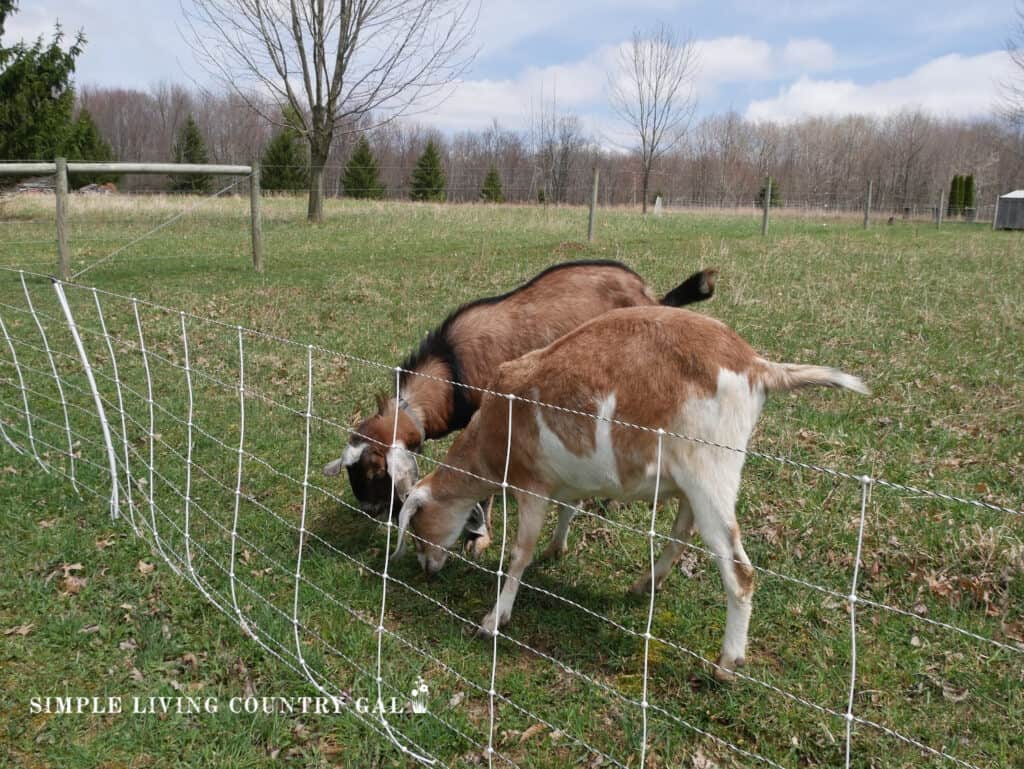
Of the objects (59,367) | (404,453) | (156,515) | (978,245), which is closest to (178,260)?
(59,367)

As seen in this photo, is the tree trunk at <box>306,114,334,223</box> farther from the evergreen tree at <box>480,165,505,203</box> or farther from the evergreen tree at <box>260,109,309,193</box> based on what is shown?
the evergreen tree at <box>480,165,505,203</box>

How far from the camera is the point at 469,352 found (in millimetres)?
5145

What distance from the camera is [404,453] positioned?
4.45 meters

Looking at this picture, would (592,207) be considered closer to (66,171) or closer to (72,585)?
(66,171)

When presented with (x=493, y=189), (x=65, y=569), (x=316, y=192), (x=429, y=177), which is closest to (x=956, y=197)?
(x=493, y=189)

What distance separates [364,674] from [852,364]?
5621 mm

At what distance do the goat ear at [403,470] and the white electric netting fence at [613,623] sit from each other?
0.29 metres

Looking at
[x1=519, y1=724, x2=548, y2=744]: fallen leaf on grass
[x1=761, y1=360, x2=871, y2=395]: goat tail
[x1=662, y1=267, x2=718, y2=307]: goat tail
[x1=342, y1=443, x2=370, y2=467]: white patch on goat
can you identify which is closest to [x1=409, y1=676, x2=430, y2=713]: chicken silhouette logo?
[x1=519, y1=724, x2=548, y2=744]: fallen leaf on grass

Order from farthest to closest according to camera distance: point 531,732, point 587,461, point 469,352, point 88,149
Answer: point 88,149
point 469,352
point 587,461
point 531,732

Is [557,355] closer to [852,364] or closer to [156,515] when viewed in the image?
[156,515]

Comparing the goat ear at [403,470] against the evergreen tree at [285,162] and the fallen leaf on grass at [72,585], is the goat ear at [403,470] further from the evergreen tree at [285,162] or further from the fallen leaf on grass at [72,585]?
the evergreen tree at [285,162]

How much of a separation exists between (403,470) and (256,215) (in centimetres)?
941

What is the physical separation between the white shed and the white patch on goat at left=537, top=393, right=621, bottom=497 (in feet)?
107

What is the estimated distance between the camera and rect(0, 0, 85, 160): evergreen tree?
79.9 feet
